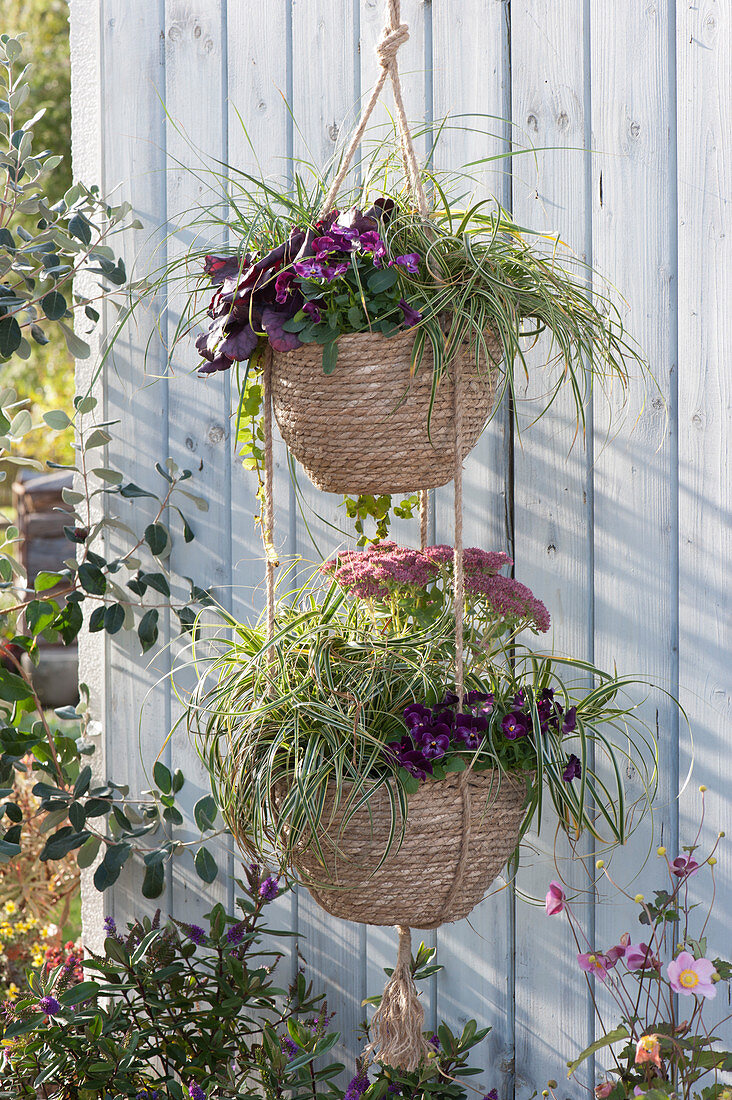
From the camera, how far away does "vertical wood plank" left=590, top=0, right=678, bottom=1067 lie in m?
1.41

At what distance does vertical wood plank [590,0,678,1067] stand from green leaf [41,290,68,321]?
892 mm

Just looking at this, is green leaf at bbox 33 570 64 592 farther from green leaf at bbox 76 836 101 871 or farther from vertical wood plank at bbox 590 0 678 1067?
vertical wood plank at bbox 590 0 678 1067

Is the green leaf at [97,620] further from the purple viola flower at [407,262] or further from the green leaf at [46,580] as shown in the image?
the purple viola flower at [407,262]

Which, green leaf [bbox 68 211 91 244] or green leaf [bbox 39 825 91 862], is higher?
green leaf [bbox 68 211 91 244]

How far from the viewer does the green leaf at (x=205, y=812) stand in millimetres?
1548

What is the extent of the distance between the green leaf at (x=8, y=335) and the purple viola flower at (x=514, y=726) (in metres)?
1.00

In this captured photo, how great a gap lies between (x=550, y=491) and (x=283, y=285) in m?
0.63

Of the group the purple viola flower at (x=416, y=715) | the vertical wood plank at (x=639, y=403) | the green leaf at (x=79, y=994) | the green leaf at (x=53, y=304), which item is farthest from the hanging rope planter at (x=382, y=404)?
the green leaf at (x=79, y=994)

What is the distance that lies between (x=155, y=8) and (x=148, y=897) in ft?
5.41

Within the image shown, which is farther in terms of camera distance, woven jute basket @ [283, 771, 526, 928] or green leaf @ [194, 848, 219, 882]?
green leaf @ [194, 848, 219, 882]

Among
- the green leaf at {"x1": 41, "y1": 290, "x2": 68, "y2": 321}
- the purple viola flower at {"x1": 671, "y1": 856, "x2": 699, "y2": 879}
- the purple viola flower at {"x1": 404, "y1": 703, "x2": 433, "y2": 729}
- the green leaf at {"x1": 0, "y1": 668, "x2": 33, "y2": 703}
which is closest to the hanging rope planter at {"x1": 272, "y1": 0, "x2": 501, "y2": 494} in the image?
the purple viola flower at {"x1": 404, "y1": 703, "x2": 433, "y2": 729}

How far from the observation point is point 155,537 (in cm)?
162

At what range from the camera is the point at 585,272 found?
1459mm

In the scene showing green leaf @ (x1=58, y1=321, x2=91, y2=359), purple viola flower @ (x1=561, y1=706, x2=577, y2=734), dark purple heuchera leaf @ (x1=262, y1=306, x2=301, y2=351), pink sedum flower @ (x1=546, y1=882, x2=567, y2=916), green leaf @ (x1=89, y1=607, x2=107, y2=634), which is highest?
dark purple heuchera leaf @ (x1=262, y1=306, x2=301, y2=351)
